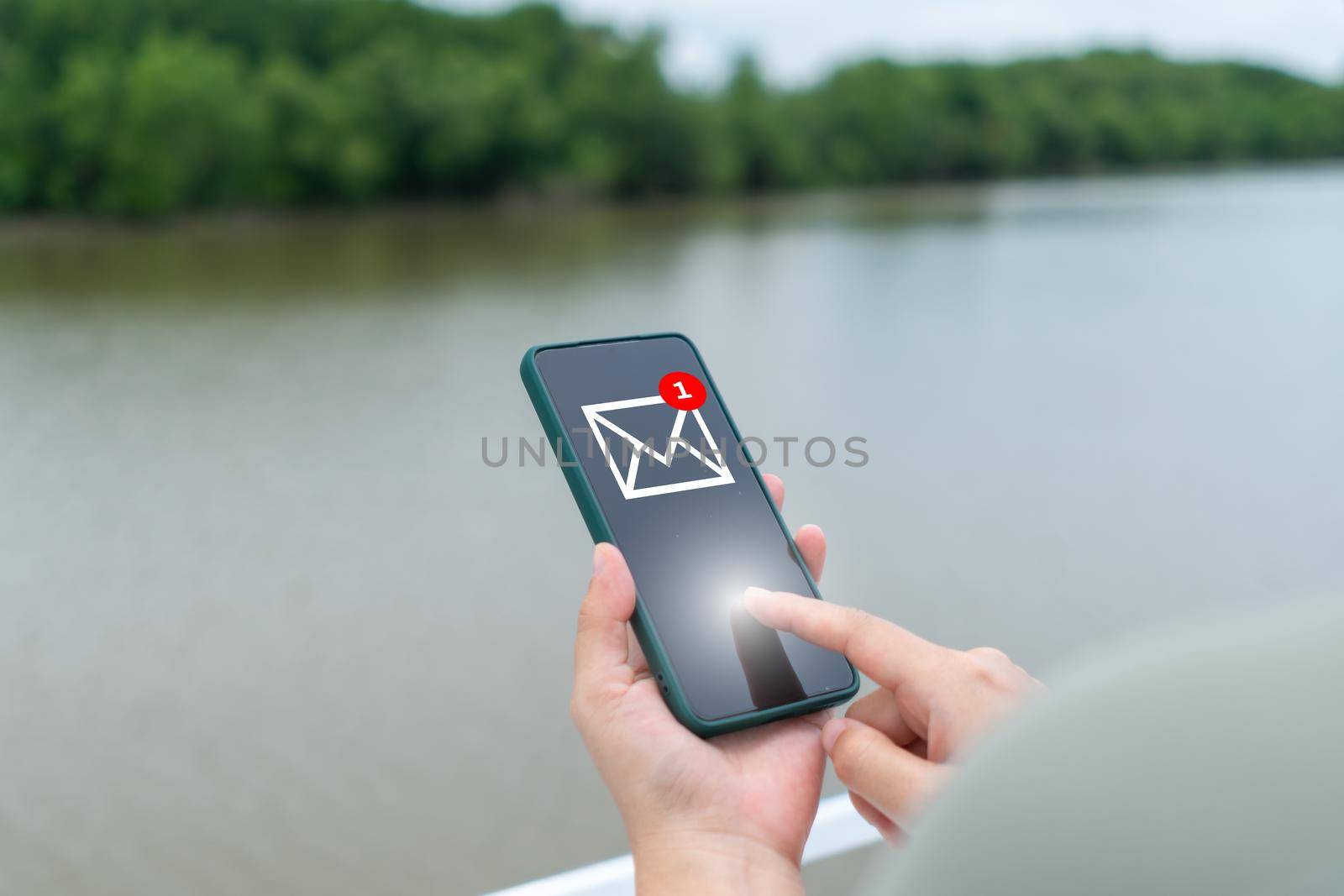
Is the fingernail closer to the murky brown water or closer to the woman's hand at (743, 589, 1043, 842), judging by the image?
the woman's hand at (743, 589, 1043, 842)

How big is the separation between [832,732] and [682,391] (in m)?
0.34

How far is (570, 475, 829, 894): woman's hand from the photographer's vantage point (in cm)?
64

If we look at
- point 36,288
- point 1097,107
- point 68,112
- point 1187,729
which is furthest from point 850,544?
point 1097,107

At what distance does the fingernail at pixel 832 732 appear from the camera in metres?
0.66

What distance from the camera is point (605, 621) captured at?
752mm

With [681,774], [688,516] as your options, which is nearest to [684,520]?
[688,516]

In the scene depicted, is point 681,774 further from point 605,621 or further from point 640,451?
point 640,451

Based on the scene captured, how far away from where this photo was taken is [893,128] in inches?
1184

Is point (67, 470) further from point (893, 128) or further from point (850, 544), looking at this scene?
point (893, 128)

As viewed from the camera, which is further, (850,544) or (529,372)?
(850,544)

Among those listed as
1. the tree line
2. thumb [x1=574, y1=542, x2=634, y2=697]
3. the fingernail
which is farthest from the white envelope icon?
the tree line

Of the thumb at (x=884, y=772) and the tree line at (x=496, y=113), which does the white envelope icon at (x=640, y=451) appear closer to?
the thumb at (x=884, y=772)

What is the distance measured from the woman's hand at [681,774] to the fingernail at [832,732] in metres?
0.04

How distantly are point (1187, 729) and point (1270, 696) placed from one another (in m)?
0.01
